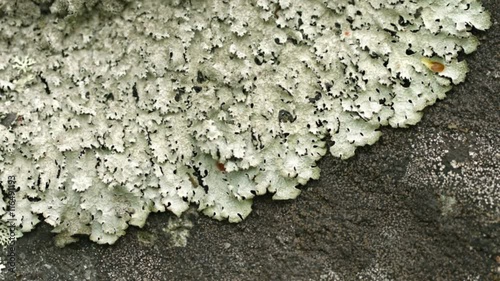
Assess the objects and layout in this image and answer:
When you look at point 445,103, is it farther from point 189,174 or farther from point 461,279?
point 189,174

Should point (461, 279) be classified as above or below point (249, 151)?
below

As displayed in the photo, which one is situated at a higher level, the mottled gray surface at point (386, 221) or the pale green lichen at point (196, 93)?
the pale green lichen at point (196, 93)

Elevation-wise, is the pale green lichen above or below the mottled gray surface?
above

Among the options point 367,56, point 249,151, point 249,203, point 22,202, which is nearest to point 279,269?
point 249,203

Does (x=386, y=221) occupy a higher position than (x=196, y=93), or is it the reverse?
(x=196, y=93)
